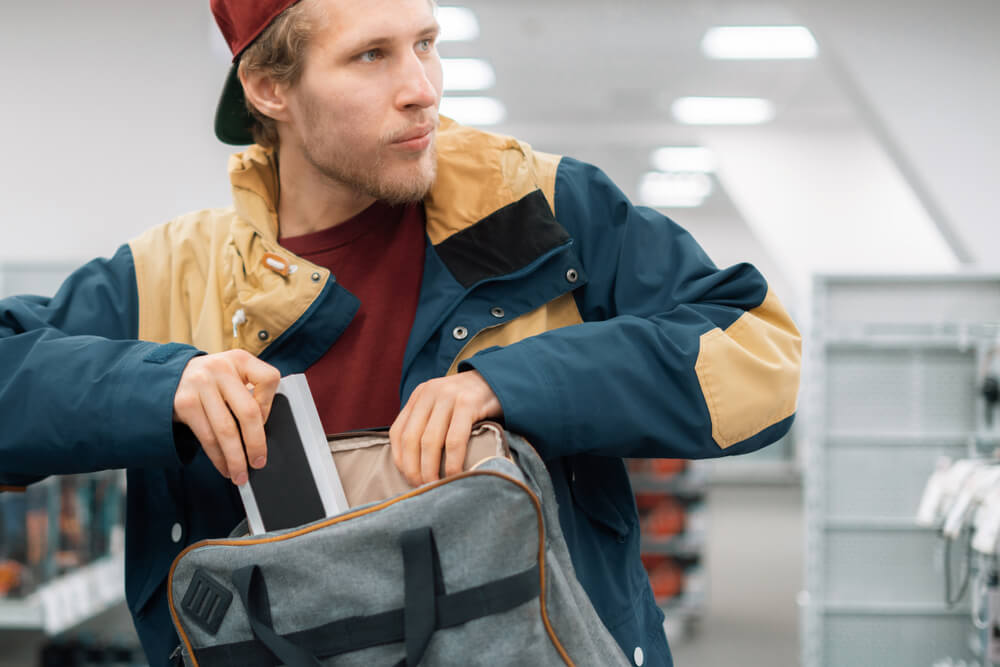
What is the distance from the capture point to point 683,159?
1261cm

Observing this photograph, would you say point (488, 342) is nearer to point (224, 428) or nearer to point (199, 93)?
point (224, 428)

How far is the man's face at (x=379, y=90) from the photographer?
3.68 ft

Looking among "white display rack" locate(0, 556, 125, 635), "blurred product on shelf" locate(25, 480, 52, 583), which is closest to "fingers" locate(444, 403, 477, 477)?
"white display rack" locate(0, 556, 125, 635)

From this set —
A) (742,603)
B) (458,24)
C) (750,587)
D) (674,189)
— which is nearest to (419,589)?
(458,24)

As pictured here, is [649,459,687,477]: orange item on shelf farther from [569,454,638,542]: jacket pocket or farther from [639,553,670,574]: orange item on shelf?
[569,454,638,542]: jacket pocket

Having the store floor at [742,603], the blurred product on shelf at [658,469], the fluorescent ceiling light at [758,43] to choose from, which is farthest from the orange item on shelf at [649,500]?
the fluorescent ceiling light at [758,43]

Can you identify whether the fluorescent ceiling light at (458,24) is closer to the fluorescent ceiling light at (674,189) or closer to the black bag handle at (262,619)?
the black bag handle at (262,619)

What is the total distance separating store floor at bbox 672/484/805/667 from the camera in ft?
20.4

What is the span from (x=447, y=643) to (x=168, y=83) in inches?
229

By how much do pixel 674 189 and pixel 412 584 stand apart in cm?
1479

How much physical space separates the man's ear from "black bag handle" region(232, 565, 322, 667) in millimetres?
608

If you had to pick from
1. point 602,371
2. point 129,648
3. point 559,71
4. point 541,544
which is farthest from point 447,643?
point 559,71

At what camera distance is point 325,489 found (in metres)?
0.98

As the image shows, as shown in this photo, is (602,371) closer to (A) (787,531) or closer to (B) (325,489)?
(B) (325,489)
